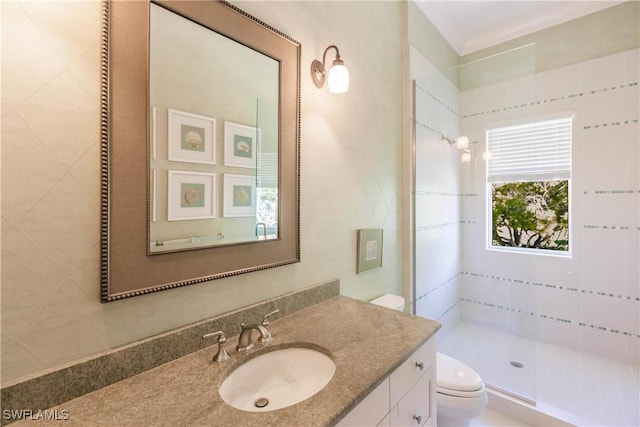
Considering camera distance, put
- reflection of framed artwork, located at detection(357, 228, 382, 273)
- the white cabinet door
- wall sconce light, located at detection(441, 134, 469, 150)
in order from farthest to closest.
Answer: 1. wall sconce light, located at detection(441, 134, 469, 150)
2. reflection of framed artwork, located at detection(357, 228, 382, 273)
3. the white cabinet door

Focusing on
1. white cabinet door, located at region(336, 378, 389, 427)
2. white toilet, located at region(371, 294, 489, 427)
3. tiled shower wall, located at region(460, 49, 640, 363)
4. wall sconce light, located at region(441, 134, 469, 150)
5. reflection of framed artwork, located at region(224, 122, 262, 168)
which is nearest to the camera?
white cabinet door, located at region(336, 378, 389, 427)

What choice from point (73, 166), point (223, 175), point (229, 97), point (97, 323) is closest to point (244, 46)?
point (229, 97)

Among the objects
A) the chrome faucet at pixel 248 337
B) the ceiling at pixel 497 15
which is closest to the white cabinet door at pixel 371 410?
the chrome faucet at pixel 248 337

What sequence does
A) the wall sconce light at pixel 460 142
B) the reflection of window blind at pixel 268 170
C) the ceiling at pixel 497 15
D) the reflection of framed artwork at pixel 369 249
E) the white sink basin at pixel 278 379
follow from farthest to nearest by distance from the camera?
the wall sconce light at pixel 460 142
the ceiling at pixel 497 15
the reflection of framed artwork at pixel 369 249
the reflection of window blind at pixel 268 170
the white sink basin at pixel 278 379

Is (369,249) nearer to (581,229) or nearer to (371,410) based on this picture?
(371,410)

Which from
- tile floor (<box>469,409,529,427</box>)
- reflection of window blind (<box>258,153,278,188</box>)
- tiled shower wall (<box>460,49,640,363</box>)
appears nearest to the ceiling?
tiled shower wall (<box>460,49,640,363</box>)

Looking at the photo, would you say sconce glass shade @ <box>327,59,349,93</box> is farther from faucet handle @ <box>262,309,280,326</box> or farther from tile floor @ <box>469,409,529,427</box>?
tile floor @ <box>469,409,529,427</box>

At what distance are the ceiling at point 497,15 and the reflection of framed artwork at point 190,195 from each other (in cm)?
223

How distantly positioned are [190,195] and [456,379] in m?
1.60

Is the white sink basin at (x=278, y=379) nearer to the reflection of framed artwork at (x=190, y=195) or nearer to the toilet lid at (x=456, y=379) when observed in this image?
the reflection of framed artwork at (x=190, y=195)

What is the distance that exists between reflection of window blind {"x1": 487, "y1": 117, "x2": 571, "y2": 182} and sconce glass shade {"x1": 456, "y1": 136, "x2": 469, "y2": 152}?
0.20 m

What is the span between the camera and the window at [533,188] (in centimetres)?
236

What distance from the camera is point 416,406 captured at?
1.12 metres

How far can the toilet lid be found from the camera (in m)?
1.51
